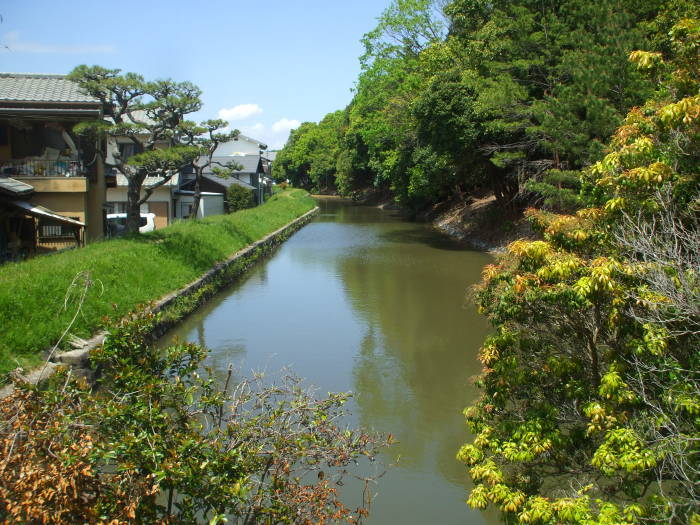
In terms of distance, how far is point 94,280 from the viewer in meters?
11.2

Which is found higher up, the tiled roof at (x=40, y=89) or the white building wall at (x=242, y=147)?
the white building wall at (x=242, y=147)

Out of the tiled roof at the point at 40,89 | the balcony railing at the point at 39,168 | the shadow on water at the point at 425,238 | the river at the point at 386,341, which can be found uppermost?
the tiled roof at the point at 40,89

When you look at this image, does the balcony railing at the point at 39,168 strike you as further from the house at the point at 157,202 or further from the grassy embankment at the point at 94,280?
the house at the point at 157,202

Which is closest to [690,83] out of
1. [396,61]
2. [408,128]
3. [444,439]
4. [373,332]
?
[444,439]

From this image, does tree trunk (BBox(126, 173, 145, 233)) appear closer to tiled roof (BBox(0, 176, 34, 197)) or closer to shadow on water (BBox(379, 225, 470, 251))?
A: tiled roof (BBox(0, 176, 34, 197))

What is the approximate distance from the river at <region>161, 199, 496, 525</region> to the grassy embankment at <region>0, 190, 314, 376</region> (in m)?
1.29

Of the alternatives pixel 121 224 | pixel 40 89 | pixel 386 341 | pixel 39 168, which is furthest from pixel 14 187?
pixel 121 224

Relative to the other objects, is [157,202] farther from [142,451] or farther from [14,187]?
[142,451]

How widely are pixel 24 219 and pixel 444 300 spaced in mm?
11461

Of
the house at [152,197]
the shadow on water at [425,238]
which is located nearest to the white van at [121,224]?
the house at [152,197]

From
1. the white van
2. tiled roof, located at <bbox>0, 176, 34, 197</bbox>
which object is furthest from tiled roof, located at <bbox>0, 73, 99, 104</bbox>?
the white van

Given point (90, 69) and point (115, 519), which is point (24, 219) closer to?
point (90, 69)

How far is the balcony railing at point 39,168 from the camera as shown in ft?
51.9

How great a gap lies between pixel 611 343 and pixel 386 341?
7.39 m
